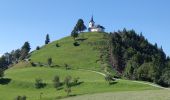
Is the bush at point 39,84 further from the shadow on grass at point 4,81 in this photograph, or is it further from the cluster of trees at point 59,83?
the shadow on grass at point 4,81

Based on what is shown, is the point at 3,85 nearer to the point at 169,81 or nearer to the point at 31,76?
the point at 31,76

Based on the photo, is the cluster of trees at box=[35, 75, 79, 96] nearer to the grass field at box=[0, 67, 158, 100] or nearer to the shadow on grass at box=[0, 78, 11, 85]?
the grass field at box=[0, 67, 158, 100]

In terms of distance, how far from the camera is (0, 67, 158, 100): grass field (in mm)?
135250

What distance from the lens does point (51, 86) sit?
161 m

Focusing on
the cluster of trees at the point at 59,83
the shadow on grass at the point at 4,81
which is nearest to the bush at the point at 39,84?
the cluster of trees at the point at 59,83

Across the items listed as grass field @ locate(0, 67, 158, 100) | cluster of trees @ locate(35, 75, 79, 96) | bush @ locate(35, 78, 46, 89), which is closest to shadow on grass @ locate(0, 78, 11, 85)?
grass field @ locate(0, 67, 158, 100)

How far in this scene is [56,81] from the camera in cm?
15688

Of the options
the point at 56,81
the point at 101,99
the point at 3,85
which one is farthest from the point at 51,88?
the point at 101,99

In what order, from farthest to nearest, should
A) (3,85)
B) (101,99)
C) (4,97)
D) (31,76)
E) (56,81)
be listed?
(31,76) < (3,85) < (56,81) < (4,97) < (101,99)

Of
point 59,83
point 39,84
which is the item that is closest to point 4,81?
point 39,84

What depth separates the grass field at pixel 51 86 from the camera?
13525cm

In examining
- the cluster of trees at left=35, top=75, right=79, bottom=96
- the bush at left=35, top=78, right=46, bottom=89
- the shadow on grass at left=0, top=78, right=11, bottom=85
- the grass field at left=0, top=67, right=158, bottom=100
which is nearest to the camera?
the grass field at left=0, top=67, right=158, bottom=100

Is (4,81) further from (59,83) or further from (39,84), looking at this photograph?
(59,83)

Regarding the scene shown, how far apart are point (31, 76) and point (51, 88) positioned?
31950 millimetres
